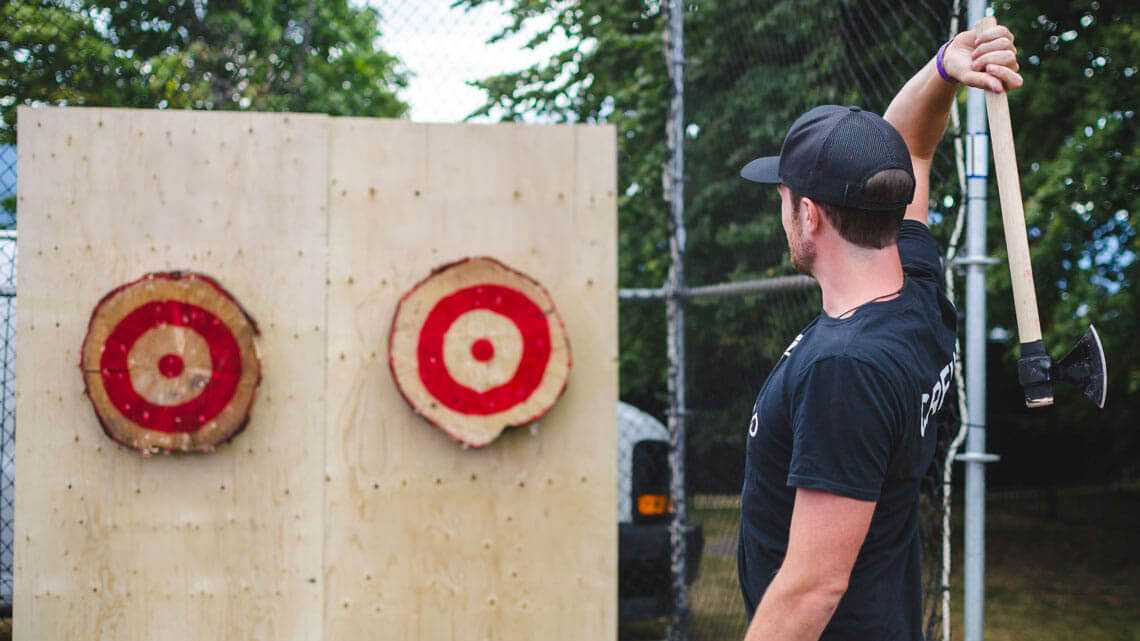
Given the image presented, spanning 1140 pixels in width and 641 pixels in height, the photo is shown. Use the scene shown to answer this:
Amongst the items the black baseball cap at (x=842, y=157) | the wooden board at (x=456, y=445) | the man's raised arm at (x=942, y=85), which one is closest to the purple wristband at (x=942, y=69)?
the man's raised arm at (x=942, y=85)

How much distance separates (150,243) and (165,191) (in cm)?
18

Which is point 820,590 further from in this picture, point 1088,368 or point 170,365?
point 170,365

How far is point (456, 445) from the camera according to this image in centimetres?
336

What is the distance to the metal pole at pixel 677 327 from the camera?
4.13 meters

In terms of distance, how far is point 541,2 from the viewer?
17.4 feet

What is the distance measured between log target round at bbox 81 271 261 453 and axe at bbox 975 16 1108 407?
2.40 meters

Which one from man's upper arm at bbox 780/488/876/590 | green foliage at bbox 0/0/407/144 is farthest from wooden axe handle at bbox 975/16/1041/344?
green foliage at bbox 0/0/407/144

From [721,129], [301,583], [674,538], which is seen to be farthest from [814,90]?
[301,583]

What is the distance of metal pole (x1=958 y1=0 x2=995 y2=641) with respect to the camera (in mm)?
2287

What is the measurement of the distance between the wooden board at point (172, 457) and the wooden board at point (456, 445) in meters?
0.11

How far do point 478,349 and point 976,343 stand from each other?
164 centimetres

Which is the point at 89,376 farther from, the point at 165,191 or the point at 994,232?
the point at 994,232

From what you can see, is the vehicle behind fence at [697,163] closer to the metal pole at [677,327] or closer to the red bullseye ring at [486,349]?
the metal pole at [677,327]

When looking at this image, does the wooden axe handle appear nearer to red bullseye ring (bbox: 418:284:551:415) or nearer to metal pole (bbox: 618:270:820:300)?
metal pole (bbox: 618:270:820:300)
